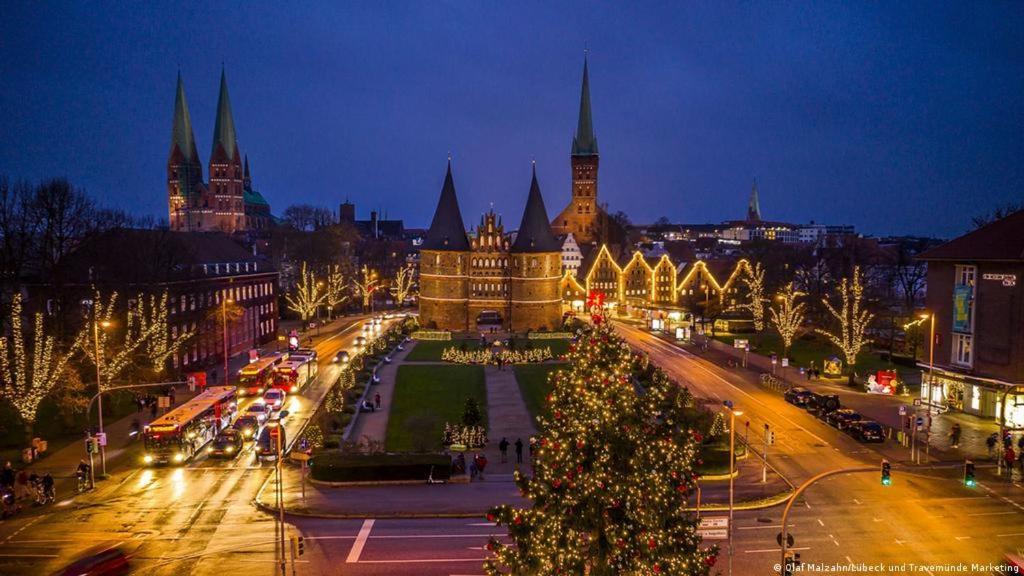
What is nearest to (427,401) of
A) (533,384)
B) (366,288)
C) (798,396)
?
(533,384)

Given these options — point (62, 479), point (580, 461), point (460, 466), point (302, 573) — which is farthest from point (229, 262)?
point (580, 461)

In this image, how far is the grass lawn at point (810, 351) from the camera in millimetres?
56531

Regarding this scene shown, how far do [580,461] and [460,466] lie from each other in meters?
17.3

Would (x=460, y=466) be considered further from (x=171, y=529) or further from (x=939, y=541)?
(x=939, y=541)

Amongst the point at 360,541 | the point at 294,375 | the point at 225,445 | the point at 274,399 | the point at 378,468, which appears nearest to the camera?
the point at 360,541

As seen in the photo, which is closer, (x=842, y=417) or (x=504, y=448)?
(x=504, y=448)

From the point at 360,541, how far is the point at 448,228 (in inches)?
2194

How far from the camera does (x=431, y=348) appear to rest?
217 feet

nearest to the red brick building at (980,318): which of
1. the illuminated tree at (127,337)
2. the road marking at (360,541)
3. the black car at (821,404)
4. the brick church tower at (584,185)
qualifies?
the black car at (821,404)

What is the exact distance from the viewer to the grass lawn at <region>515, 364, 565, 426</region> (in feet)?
143

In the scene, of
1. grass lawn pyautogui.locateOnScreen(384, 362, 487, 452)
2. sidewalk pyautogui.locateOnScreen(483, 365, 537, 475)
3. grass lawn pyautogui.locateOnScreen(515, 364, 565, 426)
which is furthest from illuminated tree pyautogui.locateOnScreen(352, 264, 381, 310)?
sidewalk pyautogui.locateOnScreen(483, 365, 537, 475)

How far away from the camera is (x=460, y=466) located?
101 ft

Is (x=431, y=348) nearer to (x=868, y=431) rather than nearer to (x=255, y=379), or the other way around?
(x=255, y=379)

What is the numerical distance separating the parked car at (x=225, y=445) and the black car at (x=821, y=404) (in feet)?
106
